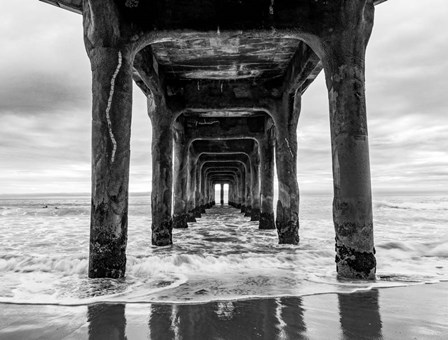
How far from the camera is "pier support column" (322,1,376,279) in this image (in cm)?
384

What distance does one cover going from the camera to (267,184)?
10680 mm

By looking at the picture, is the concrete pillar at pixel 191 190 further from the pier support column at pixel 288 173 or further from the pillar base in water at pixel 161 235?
the pier support column at pixel 288 173

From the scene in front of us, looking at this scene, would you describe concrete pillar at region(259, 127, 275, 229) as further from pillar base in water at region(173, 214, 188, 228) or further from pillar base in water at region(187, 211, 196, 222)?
pillar base in water at region(187, 211, 196, 222)

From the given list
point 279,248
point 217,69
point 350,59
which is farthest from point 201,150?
point 350,59

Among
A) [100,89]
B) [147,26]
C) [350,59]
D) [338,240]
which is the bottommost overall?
[338,240]

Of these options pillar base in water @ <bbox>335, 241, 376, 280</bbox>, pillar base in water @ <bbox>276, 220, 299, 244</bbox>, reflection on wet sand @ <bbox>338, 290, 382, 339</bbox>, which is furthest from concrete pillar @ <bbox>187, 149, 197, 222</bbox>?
reflection on wet sand @ <bbox>338, 290, 382, 339</bbox>

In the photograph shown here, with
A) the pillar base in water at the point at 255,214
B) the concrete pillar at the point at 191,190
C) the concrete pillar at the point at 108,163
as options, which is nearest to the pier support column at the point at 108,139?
the concrete pillar at the point at 108,163

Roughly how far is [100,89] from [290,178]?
473 cm

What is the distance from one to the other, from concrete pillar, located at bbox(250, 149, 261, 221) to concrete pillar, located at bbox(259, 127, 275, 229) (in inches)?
129

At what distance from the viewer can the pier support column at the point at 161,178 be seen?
7.22m

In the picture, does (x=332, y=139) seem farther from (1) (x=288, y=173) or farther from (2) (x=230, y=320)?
(1) (x=288, y=173)

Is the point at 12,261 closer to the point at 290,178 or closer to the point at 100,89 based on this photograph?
the point at 100,89

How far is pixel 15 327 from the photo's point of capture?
2492 millimetres

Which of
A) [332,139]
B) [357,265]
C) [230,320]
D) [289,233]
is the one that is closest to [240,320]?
[230,320]
